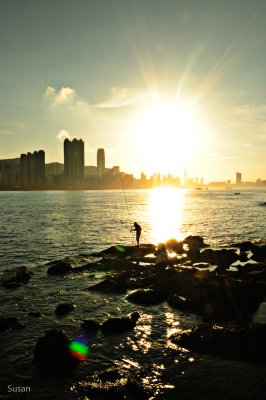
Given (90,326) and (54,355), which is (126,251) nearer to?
(90,326)

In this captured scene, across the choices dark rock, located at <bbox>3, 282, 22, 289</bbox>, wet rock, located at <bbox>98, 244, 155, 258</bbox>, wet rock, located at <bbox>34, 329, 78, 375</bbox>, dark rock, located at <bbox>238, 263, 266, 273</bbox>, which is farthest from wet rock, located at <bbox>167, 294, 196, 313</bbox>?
wet rock, located at <bbox>98, 244, 155, 258</bbox>

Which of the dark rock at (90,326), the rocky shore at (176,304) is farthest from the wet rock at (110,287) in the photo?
the dark rock at (90,326)

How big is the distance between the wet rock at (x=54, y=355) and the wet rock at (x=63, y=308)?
4.29 metres

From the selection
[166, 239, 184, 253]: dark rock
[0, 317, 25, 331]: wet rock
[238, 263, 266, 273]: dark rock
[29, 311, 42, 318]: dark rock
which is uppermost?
[238, 263, 266, 273]: dark rock

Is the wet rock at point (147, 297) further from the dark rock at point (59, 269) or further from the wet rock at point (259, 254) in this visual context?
the wet rock at point (259, 254)

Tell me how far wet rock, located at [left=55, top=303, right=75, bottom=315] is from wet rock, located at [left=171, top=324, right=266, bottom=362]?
223 inches

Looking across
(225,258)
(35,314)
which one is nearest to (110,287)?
(35,314)

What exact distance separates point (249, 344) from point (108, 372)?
5.02m

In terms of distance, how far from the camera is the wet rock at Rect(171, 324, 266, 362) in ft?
35.3

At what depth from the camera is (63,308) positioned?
1521cm

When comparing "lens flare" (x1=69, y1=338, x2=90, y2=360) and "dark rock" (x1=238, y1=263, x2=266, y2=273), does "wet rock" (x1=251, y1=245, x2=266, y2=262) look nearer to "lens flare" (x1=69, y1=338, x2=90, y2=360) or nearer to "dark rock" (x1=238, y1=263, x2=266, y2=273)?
"dark rock" (x1=238, y1=263, x2=266, y2=273)

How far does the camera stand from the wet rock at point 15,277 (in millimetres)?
19500

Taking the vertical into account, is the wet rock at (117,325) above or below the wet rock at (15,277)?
above

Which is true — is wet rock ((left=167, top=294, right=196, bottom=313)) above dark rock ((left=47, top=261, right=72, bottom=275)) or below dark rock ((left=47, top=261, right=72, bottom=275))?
above
